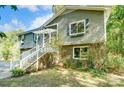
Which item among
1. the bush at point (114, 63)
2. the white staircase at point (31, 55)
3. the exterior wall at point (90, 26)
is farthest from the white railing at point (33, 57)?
the bush at point (114, 63)

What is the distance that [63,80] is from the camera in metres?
4.73

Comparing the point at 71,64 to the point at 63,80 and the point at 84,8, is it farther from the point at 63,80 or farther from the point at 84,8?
the point at 84,8

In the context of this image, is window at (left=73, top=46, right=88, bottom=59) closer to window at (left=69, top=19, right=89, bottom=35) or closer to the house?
the house

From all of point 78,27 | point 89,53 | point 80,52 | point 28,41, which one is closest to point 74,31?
point 78,27

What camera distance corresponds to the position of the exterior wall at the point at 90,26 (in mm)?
5238

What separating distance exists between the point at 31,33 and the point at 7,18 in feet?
1.89

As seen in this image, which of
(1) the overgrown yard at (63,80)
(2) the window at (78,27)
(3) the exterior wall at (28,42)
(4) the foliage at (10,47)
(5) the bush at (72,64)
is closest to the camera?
(1) the overgrown yard at (63,80)

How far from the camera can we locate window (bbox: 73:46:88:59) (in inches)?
203

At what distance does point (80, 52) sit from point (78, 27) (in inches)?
21.9

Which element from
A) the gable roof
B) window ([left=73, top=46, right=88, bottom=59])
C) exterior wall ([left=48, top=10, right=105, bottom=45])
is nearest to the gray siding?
the gable roof

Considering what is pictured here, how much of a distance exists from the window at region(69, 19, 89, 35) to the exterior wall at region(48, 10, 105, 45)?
73mm

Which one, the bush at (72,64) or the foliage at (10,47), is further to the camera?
the bush at (72,64)

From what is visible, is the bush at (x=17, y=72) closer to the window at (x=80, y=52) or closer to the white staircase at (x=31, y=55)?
the white staircase at (x=31, y=55)
